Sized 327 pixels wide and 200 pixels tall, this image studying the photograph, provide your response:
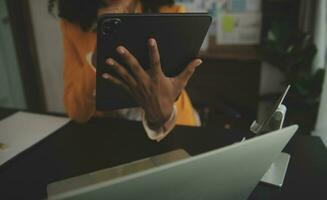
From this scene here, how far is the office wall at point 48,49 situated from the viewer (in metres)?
2.36

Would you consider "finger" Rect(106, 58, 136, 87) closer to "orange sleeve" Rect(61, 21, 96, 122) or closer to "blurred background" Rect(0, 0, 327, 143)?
"orange sleeve" Rect(61, 21, 96, 122)

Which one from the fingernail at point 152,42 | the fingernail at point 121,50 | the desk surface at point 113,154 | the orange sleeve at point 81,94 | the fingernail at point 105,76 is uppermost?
the fingernail at point 152,42

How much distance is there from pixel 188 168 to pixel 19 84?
2446mm

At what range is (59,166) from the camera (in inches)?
28.8

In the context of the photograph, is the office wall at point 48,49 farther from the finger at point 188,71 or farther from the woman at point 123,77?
the finger at point 188,71

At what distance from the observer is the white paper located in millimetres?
816

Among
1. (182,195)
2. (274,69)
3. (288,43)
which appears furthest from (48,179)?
(274,69)

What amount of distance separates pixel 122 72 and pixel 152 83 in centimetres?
8

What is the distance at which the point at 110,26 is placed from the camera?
598mm

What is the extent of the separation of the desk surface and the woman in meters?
0.06

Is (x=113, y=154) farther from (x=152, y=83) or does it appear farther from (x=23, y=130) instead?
(x=23, y=130)

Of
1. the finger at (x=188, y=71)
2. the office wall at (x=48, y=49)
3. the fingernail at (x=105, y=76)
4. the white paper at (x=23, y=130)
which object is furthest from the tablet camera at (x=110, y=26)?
the office wall at (x=48, y=49)

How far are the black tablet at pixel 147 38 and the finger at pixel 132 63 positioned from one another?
0.04 ft

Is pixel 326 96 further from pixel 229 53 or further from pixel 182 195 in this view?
pixel 182 195
